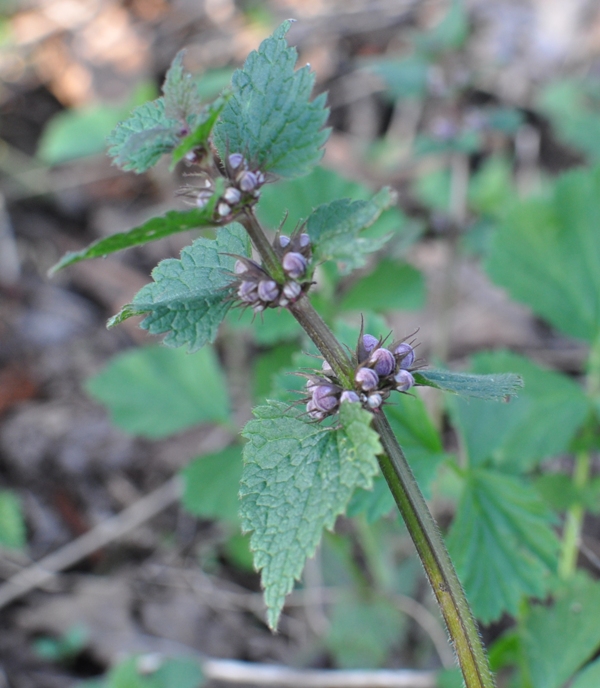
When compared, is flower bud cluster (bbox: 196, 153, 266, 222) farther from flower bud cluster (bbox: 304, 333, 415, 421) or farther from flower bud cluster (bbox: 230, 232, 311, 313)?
flower bud cluster (bbox: 304, 333, 415, 421)

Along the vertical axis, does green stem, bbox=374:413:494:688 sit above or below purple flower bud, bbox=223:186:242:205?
below

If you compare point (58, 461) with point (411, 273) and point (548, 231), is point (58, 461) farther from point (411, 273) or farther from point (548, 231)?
point (548, 231)

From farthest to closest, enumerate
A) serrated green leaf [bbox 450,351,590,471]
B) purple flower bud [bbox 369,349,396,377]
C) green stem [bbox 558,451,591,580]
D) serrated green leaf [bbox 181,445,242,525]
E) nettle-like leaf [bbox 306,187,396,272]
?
1. serrated green leaf [bbox 181,445,242,525]
2. green stem [bbox 558,451,591,580]
3. serrated green leaf [bbox 450,351,590,471]
4. purple flower bud [bbox 369,349,396,377]
5. nettle-like leaf [bbox 306,187,396,272]

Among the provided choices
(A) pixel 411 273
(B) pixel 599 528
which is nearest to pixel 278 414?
(A) pixel 411 273

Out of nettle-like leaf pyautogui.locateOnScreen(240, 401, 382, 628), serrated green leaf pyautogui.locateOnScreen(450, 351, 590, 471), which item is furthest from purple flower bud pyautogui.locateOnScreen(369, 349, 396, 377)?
serrated green leaf pyautogui.locateOnScreen(450, 351, 590, 471)

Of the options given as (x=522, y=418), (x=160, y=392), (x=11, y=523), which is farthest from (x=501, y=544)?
(x=11, y=523)
